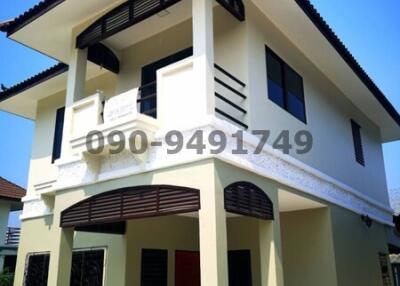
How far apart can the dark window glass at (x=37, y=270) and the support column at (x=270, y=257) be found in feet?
16.3

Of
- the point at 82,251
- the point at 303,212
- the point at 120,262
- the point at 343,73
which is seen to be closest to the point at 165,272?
the point at 120,262

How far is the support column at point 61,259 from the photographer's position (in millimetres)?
6512

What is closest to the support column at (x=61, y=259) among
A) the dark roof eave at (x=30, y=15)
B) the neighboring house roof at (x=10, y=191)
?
the dark roof eave at (x=30, y=15)

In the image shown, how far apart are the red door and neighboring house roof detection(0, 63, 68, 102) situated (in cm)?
498

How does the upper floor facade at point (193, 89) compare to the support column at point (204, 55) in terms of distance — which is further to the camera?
the upper floor facade at point (193, 89)

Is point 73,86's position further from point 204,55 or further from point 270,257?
point 270,257

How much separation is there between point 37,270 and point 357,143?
347 inches

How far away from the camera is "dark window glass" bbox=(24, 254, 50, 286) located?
8.61 metres

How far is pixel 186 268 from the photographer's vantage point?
8.96m

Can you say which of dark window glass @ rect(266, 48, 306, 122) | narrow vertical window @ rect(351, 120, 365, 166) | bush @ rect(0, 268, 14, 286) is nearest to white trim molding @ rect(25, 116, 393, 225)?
dark window glass @ rect(266, 48, 306, 122)

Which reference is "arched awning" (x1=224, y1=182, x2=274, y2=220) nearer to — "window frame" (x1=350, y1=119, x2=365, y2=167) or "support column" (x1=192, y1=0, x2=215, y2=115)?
"support column" (x1=192, y1=0, x2=215, y2=115)

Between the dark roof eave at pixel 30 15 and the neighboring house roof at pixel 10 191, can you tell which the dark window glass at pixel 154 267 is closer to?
the dark roof eave at pixel 30 15

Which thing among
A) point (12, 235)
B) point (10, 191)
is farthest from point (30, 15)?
point (12, 235)

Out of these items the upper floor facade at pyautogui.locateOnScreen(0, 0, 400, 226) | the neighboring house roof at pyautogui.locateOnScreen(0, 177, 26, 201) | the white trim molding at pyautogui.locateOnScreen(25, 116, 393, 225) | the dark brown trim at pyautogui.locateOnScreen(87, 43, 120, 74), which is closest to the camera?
the white trim molding at pyautogui.locateOnScreen(25, 116, 393, 225)
